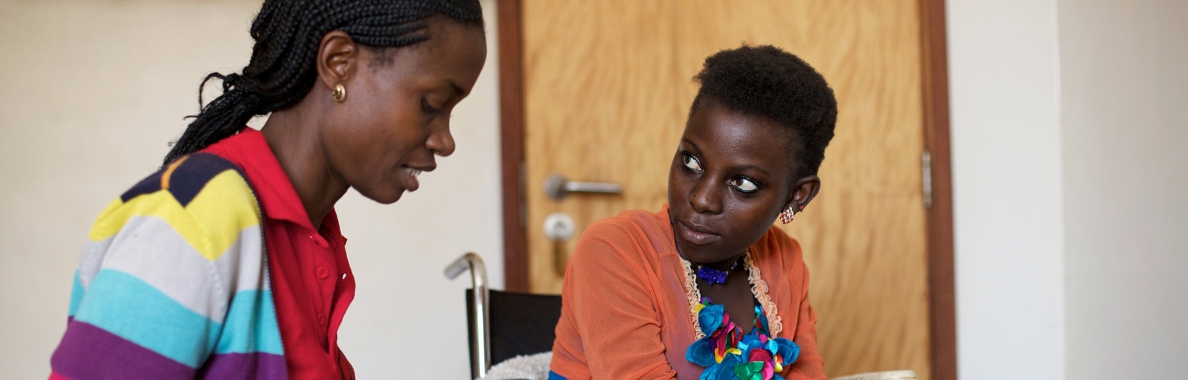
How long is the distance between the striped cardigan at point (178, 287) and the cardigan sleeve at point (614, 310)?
61 centimetres

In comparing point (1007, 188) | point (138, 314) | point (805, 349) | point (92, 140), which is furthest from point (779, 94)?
point (92, 140)

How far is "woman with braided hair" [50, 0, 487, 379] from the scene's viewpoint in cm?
77

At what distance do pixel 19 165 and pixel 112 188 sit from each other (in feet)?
0.70

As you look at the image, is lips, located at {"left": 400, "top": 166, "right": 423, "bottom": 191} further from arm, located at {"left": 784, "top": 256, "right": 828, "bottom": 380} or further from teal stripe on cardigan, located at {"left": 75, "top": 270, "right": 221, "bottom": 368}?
A: arm, located at {"left": 784, "top": 256, "right": 828, "bottom": 380}

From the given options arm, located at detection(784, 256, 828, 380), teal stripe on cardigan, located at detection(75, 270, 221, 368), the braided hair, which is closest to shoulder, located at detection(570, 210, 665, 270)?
arm, located at detection(784, 256, 828, 380)

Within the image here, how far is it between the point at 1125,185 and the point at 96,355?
248 centimetres

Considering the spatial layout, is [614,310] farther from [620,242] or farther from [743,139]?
[743,139]

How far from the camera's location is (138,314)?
0.76 meters

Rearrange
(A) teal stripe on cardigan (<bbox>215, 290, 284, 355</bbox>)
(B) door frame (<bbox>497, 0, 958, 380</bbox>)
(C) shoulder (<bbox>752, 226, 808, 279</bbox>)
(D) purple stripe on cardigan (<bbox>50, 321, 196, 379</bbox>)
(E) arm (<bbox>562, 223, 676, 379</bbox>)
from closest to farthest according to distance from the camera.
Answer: (D) purple stripe on cardigan (<bbox>50, 321, 196, 379</bbox>) < (A) teal stripe on cardigan (<bbox>215, 290, 284, 355</bbox>) < (E) arm (<bbox>562, 223, 676, 379</bbox>) < (C) shoulder (<bbox>752, 226, 808, 279</bbox>) < (B) door frame (<bbox>497, 0, 958, 380</bbox>)

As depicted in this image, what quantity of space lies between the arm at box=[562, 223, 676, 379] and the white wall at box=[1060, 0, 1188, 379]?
1403mm

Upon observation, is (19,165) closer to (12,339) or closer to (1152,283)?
(12,339)

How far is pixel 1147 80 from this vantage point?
7.94 feet

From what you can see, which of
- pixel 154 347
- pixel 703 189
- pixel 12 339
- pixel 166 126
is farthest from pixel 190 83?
pixel 154 347

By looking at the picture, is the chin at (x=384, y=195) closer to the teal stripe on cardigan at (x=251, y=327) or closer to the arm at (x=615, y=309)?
the teal stripe on cardigan at (x=251, y=327)
